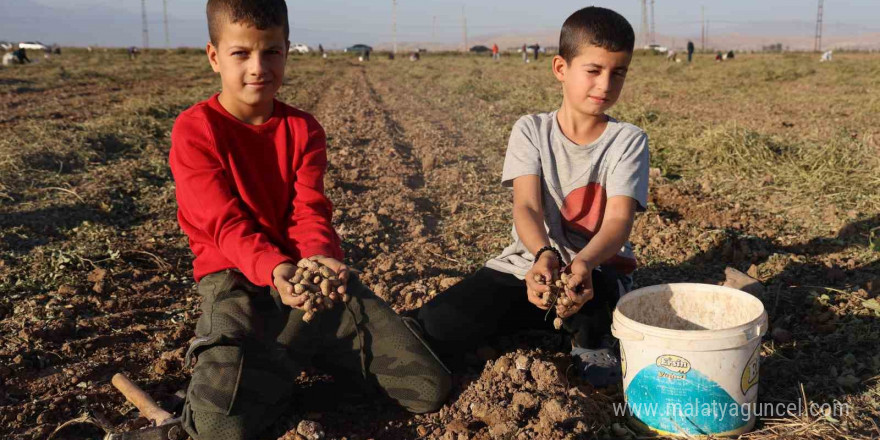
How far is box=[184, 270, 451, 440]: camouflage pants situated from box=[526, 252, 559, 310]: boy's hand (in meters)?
0.38

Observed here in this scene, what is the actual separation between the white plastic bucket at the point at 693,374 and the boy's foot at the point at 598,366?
0.26m

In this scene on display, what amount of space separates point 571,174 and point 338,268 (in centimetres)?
91

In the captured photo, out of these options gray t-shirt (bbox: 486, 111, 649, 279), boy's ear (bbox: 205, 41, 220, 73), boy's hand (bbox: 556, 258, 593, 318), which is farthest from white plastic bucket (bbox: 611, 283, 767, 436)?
boy's ear (bbox: 205, 41, 220, 73)

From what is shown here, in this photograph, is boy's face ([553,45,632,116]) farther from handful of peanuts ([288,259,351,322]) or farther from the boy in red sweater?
handful of peanuts ([288,259,351,322])

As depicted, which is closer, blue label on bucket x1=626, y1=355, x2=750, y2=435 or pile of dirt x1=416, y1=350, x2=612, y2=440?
blue label on bucket x1=626, y1=355, x2=750, y2=435

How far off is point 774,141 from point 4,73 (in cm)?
1788

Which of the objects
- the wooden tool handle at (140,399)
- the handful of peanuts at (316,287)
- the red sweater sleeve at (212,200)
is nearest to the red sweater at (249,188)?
the red sweater sleeve at (212,200)

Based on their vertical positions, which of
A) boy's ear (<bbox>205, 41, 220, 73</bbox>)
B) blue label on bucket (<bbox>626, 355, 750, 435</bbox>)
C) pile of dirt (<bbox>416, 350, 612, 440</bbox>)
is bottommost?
pile of dirt (<bbox>416, 350, 612, 440</bbox>)

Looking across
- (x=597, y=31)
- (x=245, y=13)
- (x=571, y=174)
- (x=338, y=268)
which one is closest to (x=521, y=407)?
(x=338, y=268)

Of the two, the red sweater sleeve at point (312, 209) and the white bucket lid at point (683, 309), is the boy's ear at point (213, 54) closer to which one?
the red sweater sleeve at point (312, 209)

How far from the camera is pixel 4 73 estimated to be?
16.9 metres

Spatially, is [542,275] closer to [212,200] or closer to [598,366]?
[598,366]

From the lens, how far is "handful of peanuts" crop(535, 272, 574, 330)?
6.49 ft

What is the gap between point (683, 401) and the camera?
180cm
